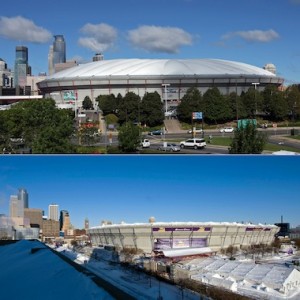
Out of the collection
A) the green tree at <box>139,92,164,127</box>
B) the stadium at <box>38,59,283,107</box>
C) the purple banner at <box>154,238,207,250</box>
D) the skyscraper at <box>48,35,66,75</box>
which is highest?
the stadium at <box>38,59,283,107</box>

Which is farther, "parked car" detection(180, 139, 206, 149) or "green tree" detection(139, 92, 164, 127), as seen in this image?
"green tree" detection(139, 92, 164, 127)

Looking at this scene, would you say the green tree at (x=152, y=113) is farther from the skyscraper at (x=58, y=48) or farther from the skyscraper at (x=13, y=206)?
the skyscraper at (x=13, y=206)

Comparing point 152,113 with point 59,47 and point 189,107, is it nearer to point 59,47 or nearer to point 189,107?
point 189,107

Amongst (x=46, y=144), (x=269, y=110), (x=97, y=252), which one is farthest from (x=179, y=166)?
(x=269, y=110)

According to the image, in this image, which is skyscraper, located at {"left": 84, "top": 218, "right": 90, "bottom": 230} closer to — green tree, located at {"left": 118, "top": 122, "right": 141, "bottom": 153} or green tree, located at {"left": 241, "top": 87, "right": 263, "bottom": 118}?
green tree, located at {"left": 118, "top": 122, "right": 141, "bottom": 153}

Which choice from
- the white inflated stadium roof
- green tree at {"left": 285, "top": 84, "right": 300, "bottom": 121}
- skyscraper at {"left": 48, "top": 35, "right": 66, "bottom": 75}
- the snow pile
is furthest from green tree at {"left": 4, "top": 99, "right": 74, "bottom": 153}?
the white inflated stadium roof

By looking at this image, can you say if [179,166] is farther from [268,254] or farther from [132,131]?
[132,131]
